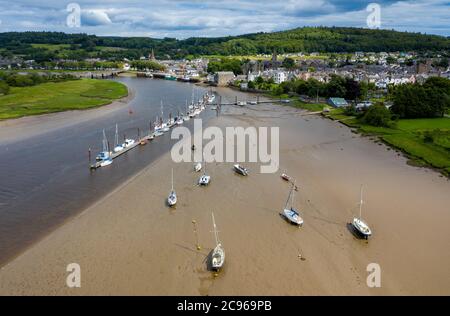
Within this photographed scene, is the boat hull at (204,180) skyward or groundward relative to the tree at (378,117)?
groundward

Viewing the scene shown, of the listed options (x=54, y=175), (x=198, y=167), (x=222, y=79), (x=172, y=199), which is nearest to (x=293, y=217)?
(x=172, y=199)

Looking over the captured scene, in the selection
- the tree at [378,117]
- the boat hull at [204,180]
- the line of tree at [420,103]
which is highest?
the line of tree at [420,103]

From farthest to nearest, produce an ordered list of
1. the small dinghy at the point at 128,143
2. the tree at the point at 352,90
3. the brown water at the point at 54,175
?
1. the tree at the point at 352,90
2. the small dinghy at the point at 128,143
3. the brown water at the point at 54,175

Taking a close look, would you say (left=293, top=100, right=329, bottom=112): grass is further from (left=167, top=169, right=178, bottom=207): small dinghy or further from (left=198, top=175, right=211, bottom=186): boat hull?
(left=167, top=169, right=178, bottom=207): small dinghy

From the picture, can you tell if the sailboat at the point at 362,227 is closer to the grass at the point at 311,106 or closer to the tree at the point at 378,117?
the tree at the point at 378,117

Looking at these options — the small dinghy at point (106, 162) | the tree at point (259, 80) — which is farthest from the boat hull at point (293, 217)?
Result: the tree at point (259, 80)

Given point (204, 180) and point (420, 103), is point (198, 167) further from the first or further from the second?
point (420, 103)
